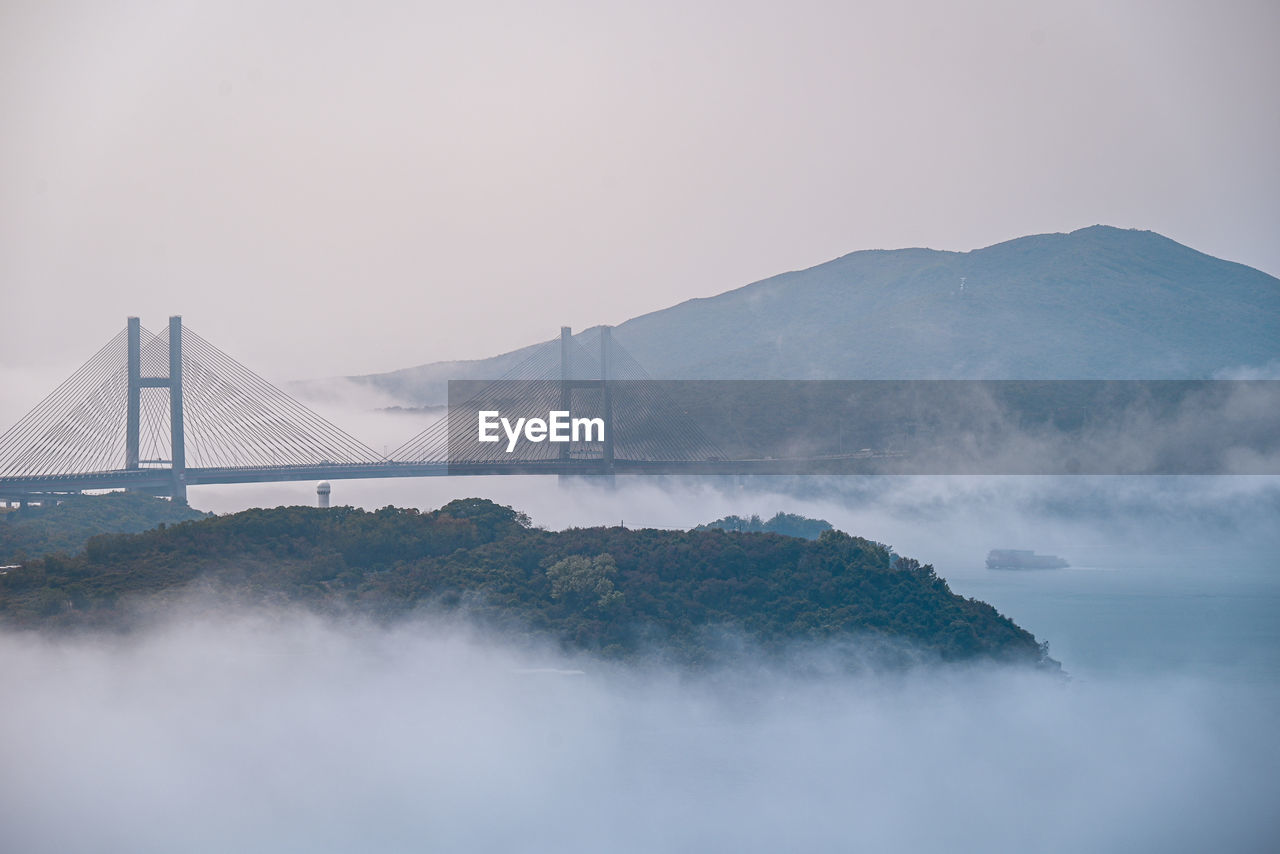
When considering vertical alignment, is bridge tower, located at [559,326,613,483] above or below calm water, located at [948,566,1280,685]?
above

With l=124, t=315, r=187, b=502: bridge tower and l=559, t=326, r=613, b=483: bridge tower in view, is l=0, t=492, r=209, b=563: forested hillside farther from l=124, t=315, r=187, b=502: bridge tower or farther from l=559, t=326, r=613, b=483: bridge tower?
l=559, t=326, r=613, b=483: bridge tower

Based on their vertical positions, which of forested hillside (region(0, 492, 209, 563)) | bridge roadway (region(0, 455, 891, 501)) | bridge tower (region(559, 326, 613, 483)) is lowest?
forested hillside (region(0, 492, 209, 563))

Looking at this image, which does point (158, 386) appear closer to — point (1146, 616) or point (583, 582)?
point (583, 582)

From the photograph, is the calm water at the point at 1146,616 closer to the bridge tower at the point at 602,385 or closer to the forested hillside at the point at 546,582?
the forested hillside at the point at 546,582

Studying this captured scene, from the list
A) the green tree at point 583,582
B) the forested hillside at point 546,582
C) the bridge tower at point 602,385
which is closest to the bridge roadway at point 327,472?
the bridge tower at point 602,385

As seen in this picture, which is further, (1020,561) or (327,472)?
(1020,561)

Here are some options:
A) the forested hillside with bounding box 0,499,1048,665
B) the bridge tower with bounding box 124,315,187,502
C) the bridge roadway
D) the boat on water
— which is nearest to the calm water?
the boat on water

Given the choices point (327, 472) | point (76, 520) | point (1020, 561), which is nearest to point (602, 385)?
point (327, 472)
